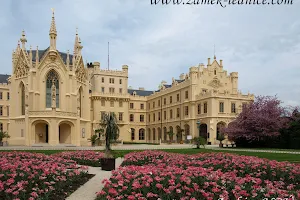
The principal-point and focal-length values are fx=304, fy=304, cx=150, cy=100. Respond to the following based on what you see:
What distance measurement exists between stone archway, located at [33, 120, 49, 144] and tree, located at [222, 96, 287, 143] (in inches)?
1015

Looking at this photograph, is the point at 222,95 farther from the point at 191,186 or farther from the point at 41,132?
the point at 191,186

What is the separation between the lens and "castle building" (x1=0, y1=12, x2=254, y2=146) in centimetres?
4322

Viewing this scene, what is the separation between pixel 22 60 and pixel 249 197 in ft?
148

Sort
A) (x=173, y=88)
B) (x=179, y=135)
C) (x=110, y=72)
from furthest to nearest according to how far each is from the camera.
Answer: (x=110, y=72)
(x=173, y=88)
(x=179, y=135)

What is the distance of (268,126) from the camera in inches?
1518

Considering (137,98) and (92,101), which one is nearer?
(92,101)

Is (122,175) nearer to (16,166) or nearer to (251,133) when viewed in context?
(16,166)

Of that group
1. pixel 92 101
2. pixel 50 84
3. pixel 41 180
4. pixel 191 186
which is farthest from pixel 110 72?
pixel 191 186

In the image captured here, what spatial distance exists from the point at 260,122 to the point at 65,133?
27.4 m

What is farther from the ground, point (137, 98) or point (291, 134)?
point (137, 98)

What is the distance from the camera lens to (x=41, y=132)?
145 feet

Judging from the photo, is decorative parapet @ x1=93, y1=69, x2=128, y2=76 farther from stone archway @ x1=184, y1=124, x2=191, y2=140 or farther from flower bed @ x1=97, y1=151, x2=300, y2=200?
flower bed @ x1=97, y1=151, x2=300, y2=200

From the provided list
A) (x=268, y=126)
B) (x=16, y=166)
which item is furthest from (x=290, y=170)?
(x=268, y=126)

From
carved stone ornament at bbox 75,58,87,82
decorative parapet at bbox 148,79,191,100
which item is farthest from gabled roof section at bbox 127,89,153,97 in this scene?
carved stone ornament at bbox 75,58,87,82
